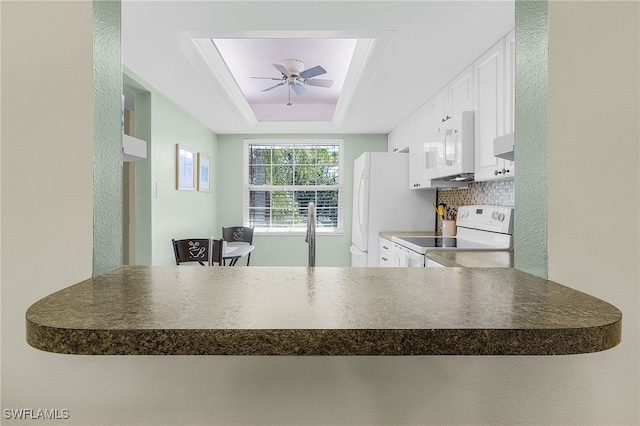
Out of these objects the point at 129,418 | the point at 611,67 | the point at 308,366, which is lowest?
the point at 129,418

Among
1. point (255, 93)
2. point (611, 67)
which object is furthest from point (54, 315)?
point (255, 93)

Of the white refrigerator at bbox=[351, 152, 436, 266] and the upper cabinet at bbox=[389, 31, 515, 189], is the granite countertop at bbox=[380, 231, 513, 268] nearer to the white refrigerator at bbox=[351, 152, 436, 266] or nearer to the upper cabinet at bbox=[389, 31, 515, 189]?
the upper cabinet at bbox=[389, 31, 515, 189]

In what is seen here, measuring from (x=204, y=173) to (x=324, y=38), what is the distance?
2.80 m

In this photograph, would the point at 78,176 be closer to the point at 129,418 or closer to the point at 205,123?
the point at 129,418

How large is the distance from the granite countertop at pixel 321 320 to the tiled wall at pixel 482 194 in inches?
74.7

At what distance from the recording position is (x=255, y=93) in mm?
4320

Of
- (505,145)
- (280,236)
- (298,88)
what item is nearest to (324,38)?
(298,88)

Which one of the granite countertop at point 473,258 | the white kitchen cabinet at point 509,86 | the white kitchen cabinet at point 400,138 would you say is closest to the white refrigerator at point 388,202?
the white kitchen cabinet at point 400,138

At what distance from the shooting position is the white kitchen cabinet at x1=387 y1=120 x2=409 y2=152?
4.17 metres

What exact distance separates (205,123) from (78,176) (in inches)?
156

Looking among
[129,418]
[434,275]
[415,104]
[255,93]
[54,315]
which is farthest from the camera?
[255,93]

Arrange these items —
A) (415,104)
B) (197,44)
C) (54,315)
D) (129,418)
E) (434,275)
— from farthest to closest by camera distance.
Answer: (415,104), (197,44), (434,275), (129,418), (54,315)

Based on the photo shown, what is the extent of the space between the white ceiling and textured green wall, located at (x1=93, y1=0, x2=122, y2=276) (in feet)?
3.78

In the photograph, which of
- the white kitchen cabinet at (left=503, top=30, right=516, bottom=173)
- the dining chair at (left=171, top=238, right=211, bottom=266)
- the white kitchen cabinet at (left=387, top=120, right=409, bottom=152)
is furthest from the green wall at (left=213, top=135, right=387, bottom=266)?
the white kitchen cabinet at (left=503, top=30, right=516, bottom=173)
